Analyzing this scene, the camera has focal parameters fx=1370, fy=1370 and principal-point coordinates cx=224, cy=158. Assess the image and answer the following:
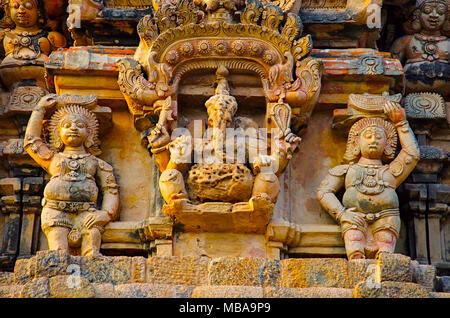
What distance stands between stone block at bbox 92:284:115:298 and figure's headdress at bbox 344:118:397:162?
301cm

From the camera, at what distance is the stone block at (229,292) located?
1080 centimetres

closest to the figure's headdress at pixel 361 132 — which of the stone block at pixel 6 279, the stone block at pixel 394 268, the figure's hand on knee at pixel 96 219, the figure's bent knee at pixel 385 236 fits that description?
the figure's bent knee at pixel 385 236

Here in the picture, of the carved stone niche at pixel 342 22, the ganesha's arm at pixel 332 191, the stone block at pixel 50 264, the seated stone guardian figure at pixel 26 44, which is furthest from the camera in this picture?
the seated stone guardian figure at pixel 26 44

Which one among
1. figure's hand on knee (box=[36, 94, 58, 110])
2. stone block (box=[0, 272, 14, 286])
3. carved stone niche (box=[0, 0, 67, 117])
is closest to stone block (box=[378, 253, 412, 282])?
stone block (box=[0, 272, 14, 286])

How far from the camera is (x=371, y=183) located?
12.5 m

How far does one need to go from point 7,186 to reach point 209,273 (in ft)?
9.93

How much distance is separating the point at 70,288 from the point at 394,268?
8.54 feet

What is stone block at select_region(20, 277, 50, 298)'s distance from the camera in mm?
10719

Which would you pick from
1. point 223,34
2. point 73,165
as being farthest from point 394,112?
point 73,165

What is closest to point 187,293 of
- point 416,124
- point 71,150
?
point 71,150

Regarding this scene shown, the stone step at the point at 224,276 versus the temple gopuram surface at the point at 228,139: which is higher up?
the temple gopuram surface at the point at 228,139

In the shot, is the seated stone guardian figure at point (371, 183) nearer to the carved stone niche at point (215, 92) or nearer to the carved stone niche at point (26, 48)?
the carved stone niche at point (215, 92)

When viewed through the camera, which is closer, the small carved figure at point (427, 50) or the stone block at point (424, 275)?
the stone block at point (424, 275)

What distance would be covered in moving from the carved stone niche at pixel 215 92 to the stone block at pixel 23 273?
162 cm
